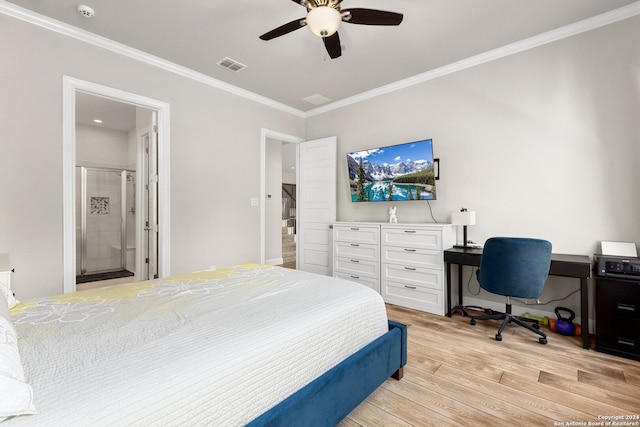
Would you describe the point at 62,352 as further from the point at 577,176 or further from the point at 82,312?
the point at 577,176

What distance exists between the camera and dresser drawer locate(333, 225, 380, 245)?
12.2 feet

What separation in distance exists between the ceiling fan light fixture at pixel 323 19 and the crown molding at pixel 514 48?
2.07 m

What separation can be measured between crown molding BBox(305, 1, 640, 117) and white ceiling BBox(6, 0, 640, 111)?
65 mm

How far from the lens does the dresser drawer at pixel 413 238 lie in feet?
10.5

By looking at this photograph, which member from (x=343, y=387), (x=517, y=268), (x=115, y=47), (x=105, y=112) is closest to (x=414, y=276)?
(x=517, y=268)

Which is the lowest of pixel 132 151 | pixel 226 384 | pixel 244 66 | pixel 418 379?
pixel 418 379

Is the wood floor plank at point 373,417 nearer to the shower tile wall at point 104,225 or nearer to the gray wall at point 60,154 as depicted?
the gray wall at point 60,154

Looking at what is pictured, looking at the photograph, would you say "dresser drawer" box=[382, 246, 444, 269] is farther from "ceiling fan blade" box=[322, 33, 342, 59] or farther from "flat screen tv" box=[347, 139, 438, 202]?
"ceiling fan blade" box=[322, 33, 342, 59]

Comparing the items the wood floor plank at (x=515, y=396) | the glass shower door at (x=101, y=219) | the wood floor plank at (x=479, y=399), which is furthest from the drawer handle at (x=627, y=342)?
the glass shower door at (x=101, y=219)

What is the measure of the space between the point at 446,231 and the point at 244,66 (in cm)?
297

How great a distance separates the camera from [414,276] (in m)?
3.39

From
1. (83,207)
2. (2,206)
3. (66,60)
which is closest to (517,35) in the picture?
(66,60)

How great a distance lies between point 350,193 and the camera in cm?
450

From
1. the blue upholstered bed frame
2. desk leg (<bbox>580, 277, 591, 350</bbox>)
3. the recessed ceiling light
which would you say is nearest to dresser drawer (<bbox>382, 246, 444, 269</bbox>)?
desk leg (<bbox>580, 277, 591, 350</bbox>)
